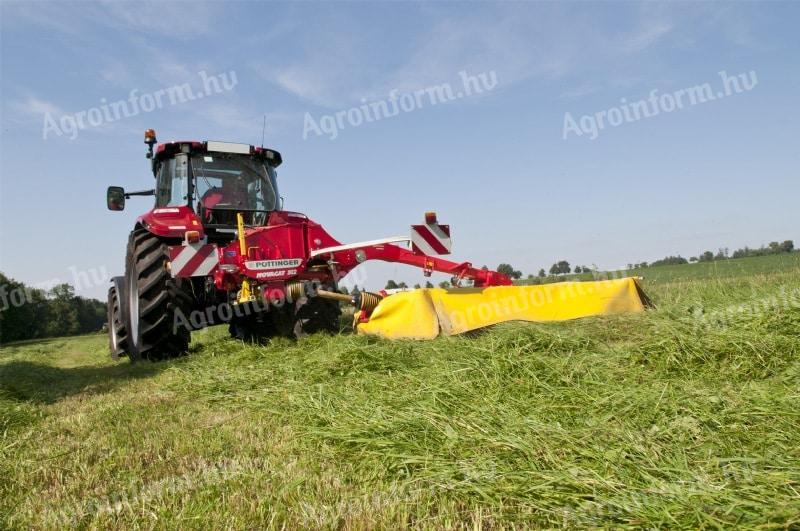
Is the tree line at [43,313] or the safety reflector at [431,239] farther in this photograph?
the tree line at [43,313]

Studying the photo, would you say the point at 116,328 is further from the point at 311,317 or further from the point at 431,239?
the point at 431,239

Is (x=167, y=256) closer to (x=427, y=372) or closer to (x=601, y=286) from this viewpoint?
(x=427, y=372)

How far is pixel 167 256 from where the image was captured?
529 cm

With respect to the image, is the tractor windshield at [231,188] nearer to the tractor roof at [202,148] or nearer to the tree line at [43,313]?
the tractor roof at [202,148]

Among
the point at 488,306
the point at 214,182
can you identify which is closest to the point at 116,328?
the point at 214,182

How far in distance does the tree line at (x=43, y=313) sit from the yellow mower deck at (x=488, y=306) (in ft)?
102

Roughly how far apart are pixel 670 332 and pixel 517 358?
112 cm

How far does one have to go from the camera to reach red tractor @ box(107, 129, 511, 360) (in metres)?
5.02

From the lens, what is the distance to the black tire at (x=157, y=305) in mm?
5125

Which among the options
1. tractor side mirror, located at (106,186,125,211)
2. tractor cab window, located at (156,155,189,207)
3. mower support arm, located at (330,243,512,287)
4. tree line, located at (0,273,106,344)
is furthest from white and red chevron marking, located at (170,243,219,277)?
tree line, located at (0,273,106,344)

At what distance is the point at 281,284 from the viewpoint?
5020 mm

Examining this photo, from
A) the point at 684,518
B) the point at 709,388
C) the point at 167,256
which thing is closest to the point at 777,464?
the point at 684,518

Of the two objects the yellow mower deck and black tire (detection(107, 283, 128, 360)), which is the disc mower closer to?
the yellow mower deck

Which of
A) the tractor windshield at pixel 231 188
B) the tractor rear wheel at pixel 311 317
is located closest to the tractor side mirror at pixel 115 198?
the tractor windshield at pixel 231 188
